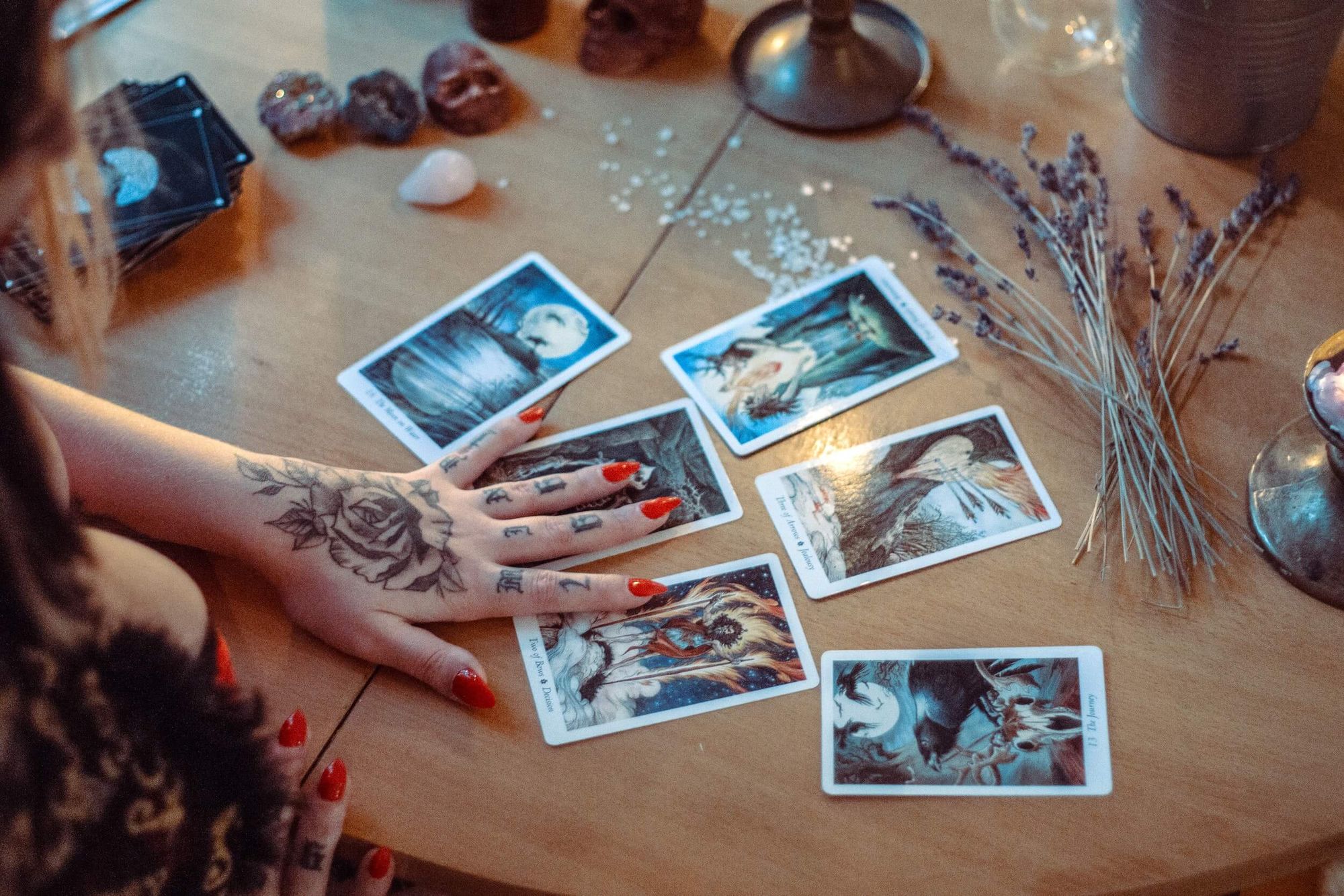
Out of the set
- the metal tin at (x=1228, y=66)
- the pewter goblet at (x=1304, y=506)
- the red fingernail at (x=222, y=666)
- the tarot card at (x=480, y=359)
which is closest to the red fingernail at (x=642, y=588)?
the tarot card at (x=480, y=359)

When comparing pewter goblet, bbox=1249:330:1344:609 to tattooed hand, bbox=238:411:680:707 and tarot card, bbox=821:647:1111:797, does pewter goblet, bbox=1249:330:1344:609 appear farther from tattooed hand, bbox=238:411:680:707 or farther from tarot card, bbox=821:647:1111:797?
tattooed hand, bbox=238:411:680:707

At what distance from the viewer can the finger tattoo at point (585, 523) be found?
3.73 ft

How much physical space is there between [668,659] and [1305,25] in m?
1.00

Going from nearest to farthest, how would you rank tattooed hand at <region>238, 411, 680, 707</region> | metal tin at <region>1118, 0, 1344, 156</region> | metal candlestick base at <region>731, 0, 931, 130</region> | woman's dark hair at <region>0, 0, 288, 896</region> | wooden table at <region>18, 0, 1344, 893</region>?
woman's dark hair at <region>0, 0, 288, 896</region>, wooden table at <region>18, 0, 1344, 893</region>, tattooed hand at <region>238, 411, 680, 707</region>, metal tin at <region>1118, 0, 1344, 156</region>, metal candlestick base at <region>731, 0, 931, 130</region>

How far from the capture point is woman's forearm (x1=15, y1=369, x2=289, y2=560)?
1.12 metres

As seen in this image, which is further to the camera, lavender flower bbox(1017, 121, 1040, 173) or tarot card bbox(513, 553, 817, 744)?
lavender flower bbox(1017, 121, 1040, 173)

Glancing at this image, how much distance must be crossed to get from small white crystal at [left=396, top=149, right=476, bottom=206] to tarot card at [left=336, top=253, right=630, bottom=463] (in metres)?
0.15

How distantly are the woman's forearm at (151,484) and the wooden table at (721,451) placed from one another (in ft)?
0.24

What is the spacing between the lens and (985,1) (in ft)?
5.25

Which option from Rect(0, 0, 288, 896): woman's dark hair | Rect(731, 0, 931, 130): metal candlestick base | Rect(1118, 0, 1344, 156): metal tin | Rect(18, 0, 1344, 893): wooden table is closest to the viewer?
Rect(0, 0, 288, 896): woman's dark hair

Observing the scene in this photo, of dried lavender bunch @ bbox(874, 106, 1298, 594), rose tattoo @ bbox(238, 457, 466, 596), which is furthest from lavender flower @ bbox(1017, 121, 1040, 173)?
rose tattoo @ bbox(238, 457, 466, 596)

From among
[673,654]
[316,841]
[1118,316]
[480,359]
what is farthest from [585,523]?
[1118,316]

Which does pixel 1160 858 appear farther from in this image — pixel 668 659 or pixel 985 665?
pixel 668 659

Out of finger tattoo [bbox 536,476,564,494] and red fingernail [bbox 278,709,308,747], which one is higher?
finger tattoo [bbox 536,476,564,494]
